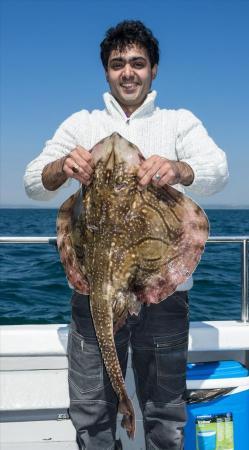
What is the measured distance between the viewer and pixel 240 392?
3.46 metres

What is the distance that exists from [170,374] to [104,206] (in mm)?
1044

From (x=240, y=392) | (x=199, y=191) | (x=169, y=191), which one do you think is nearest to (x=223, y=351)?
(x=240, y=392)

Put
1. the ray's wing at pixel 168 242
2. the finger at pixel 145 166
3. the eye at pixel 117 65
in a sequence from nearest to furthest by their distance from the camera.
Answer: the finger at pixel 145 166, the ray's wing at pixel 168 242, the eye at pixel 117 65

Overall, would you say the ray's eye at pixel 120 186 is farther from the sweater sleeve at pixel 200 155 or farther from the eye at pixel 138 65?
the eye at pixel 138 65

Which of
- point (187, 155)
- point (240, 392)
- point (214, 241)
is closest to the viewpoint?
point (187, 155)

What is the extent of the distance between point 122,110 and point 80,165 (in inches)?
28.5

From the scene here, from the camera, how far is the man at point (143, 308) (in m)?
2.66

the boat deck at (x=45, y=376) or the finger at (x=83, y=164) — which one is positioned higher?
the finger at (x=83, y=164)

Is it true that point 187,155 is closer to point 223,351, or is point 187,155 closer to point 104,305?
point 104,305

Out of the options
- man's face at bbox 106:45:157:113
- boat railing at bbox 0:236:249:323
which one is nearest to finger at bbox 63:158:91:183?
man's face at bbox 106:45:157:113

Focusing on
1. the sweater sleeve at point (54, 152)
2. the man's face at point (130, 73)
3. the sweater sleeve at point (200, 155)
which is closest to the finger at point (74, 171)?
the sweater sleeve at point (54, 152)

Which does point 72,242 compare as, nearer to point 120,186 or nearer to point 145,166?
point 120,186

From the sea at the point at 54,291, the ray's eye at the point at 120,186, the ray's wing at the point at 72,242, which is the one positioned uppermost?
the ray's eye at the point at 120,186

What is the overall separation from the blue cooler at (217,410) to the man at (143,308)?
24.3 inches
